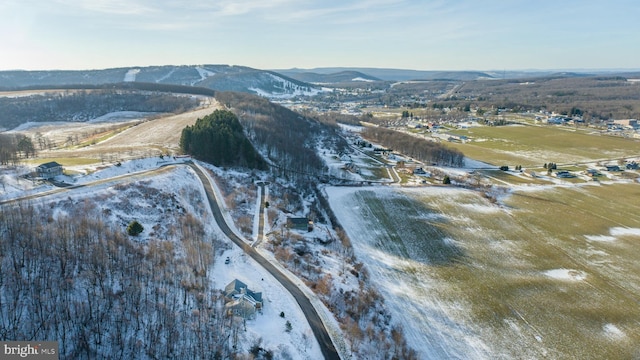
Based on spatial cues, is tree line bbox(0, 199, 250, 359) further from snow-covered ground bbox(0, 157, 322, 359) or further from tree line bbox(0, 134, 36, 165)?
tree line bbox(0, 134, 36, 165)

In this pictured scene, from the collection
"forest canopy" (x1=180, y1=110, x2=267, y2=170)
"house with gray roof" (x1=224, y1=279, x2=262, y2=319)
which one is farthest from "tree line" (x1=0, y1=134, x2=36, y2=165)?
"house with gray roof" (x1=224, y1=279, x2=262, y2=319)

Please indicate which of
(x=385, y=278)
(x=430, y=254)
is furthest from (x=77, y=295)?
(x=430, y=254)

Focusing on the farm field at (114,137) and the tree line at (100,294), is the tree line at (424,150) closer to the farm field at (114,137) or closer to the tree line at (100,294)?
the farm field at (114,137)

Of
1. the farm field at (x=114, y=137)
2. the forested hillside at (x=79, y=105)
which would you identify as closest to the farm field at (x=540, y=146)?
the farm field at (x=114, y=137)

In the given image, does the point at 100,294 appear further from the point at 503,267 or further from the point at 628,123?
the point at 628,123

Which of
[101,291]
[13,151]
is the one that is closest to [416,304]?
[101,291]

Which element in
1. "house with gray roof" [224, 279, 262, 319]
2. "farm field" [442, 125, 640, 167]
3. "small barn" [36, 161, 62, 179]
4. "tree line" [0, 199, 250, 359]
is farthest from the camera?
"farm field" [442, 125, 640, 167]

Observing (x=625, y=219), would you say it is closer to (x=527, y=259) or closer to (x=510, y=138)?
(x=527, y=259)
